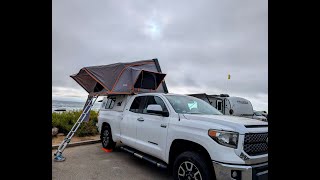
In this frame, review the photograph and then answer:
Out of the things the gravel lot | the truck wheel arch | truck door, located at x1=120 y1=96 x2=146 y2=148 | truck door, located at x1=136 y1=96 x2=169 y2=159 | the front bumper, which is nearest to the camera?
the front bumper

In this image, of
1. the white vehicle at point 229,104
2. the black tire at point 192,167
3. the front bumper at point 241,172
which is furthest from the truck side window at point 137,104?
the white vehicle at point 229,104

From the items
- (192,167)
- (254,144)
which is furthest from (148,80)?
(254,144)

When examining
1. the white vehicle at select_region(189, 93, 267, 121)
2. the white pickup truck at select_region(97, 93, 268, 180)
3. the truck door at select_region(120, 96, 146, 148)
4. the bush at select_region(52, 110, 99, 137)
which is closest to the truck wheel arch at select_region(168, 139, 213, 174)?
the white pickup truck at select_region(97, 93, 268, 180)

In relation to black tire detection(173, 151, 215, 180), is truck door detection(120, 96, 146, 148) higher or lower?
higher

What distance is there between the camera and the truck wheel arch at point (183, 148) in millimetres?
3684

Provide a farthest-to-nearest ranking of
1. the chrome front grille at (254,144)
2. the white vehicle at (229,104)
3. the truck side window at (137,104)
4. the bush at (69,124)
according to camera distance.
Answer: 1. the white vehicle at (229,104)
2. the bush at (69,124)
3. the truck side window at (137,104)
4. the chrome front grille at (254,144)

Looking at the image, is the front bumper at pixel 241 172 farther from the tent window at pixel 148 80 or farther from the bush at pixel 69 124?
the bush at pixel 69 124

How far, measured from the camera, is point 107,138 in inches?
278

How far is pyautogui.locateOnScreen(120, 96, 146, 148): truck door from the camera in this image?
18.3 ft

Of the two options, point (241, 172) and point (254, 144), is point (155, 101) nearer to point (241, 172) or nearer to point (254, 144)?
point (254, 144)

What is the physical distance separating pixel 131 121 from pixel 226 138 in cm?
294

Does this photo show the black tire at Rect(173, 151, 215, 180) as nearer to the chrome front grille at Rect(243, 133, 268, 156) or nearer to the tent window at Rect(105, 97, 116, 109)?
the chrome front grille at Rect(243, 133, 268, 156)

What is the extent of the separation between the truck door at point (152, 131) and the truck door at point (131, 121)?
0.67 ft
